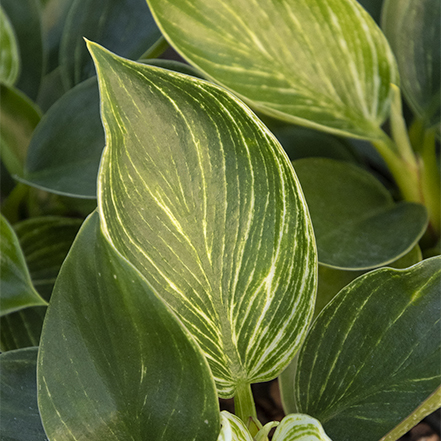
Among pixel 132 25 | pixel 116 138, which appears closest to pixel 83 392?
pixel 116 138

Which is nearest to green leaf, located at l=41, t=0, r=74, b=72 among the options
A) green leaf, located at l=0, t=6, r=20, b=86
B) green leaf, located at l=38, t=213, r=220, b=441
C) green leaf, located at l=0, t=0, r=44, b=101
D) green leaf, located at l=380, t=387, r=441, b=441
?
green leaf, located at l=0, t=0, r=44, b=101

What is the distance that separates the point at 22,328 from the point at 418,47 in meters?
0.55

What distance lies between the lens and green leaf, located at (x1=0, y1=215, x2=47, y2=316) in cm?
44

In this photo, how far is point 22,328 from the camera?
1.78 ft

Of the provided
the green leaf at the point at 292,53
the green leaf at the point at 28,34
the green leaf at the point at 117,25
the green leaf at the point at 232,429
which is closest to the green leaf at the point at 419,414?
the green leaf at the point at 232,429

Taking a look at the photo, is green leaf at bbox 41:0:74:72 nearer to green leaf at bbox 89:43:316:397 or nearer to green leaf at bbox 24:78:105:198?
green leaf at bbox 24:78:105:198

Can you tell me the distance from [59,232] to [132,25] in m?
0.27

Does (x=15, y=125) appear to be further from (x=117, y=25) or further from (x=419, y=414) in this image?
(x=419, y=414)

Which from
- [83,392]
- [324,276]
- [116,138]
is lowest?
[324,276]

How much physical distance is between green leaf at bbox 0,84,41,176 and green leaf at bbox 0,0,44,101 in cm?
8

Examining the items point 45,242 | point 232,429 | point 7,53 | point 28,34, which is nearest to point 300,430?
point 232,429

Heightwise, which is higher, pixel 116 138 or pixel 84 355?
pixel 116 138

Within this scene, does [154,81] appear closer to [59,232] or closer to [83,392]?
[83,392]

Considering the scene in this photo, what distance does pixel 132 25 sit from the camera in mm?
590
